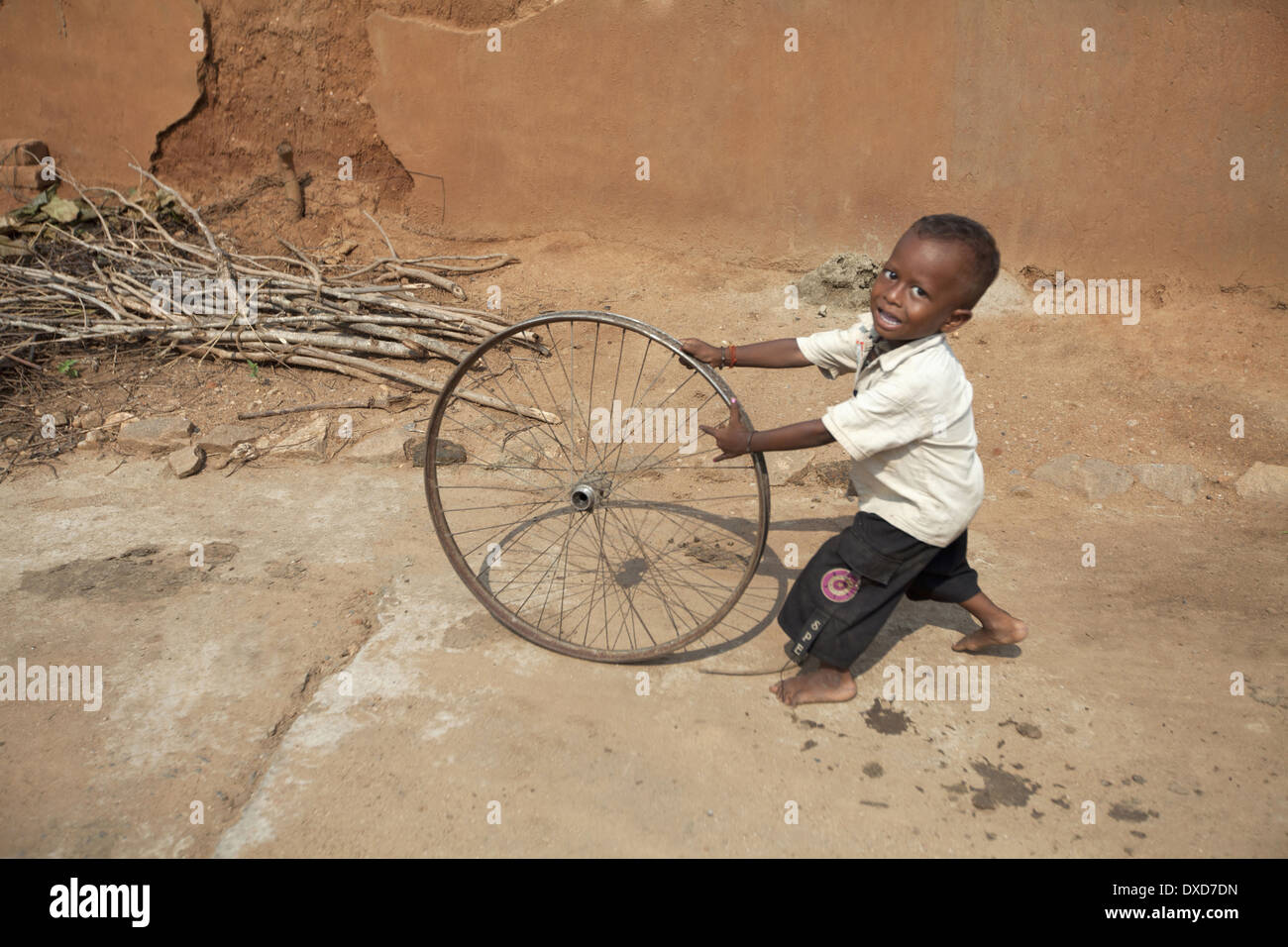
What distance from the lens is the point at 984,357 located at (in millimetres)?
4727

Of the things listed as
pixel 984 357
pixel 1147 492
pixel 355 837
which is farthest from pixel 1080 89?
pixel 355 837

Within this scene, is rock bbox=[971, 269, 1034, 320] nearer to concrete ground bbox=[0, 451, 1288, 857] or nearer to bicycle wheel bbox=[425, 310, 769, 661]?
bicycle wheel bbox=[425, 310, 769, 661]

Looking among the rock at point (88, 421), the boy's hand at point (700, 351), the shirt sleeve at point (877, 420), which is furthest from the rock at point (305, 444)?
the shirt sleeve at point (877, 420)

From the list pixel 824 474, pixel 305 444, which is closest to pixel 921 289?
pixel 824 474

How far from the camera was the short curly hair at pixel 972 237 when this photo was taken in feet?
6.66

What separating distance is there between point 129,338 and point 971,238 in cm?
462

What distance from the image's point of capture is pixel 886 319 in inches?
84.7

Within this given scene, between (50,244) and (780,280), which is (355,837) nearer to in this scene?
(780,280)

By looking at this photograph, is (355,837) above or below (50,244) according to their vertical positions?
below

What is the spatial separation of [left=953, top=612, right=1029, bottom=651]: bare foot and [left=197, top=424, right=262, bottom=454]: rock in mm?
3369

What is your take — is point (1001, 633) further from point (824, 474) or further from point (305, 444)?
point (305, 444)

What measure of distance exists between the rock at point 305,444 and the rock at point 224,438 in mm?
164

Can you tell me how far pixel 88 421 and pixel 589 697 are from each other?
3.26 m

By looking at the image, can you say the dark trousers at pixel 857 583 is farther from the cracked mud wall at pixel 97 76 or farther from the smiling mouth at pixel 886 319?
the cracked mud wall at pixel 97 76
